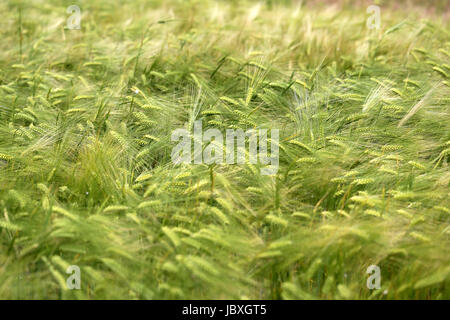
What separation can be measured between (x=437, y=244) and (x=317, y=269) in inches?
17.0

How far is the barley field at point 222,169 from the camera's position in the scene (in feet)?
5.63

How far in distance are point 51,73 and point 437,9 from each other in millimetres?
3654

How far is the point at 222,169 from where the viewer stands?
2115mm

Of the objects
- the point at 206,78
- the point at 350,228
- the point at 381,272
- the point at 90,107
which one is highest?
the point at 206,78

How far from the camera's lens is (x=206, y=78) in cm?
286

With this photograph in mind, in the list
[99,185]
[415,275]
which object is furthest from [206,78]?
[415,275]

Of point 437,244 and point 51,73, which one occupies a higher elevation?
point 51,73

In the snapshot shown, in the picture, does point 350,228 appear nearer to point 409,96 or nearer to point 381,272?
point 381,272

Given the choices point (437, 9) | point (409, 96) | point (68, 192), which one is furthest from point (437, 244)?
point (437, 9)

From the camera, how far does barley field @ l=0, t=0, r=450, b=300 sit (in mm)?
1716
